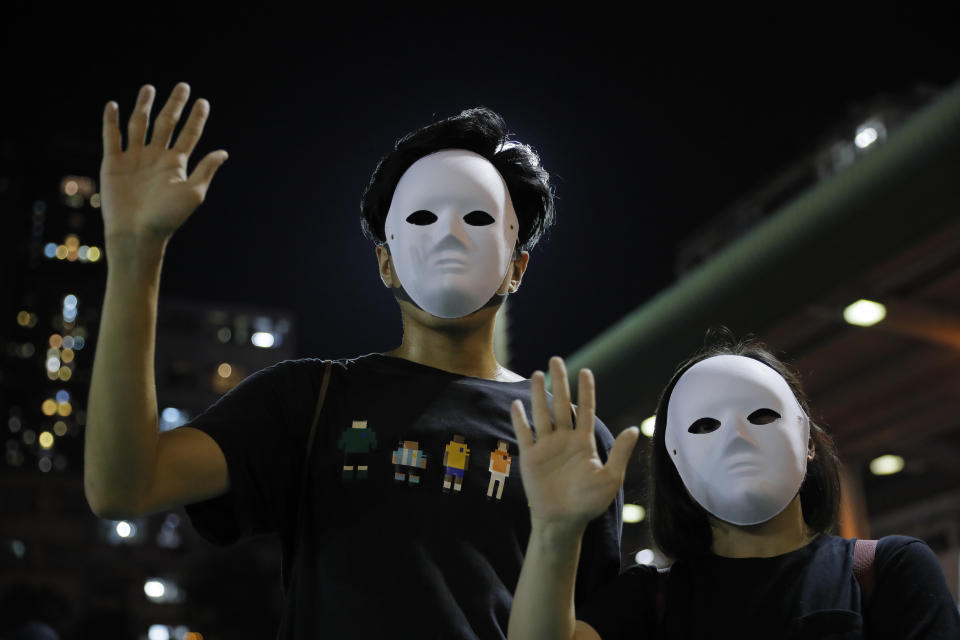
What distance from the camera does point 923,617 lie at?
2.63m

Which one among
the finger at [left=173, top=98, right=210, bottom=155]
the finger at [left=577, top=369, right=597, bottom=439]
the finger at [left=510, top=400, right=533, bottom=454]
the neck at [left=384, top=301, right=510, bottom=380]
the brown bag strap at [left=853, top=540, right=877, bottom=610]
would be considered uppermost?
the finger at [left=173, top=98, right=210, bottom=155]

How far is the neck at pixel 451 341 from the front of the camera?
120 inches

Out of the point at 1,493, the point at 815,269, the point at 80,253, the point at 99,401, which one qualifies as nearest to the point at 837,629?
the point at 99,401

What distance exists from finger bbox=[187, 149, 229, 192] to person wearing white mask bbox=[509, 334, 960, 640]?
89cm

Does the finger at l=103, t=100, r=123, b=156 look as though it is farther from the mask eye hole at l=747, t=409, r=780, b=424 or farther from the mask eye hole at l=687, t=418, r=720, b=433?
the mask eye hole at l=747, t=409, r=780, b=424

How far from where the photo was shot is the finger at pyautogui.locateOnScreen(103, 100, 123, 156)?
2543 mm

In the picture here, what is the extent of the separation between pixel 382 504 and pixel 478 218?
2.69ft

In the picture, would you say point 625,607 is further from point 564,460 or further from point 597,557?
point 564,460

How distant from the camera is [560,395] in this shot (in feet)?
8.02

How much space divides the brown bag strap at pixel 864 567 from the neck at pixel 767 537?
151 mm

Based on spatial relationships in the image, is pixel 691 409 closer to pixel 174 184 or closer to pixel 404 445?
pixel 404 445

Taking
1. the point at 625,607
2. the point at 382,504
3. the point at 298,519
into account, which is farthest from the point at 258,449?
the point at 625,607

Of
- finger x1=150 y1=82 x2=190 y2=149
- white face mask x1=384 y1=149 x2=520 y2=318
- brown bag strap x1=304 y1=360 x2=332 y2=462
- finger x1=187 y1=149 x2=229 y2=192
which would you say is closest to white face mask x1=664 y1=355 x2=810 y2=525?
white face mask x1=384 y1=149 x2=520 y2=318

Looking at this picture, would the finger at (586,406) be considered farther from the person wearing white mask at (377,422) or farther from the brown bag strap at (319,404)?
the brown bag strap at (319,404)
